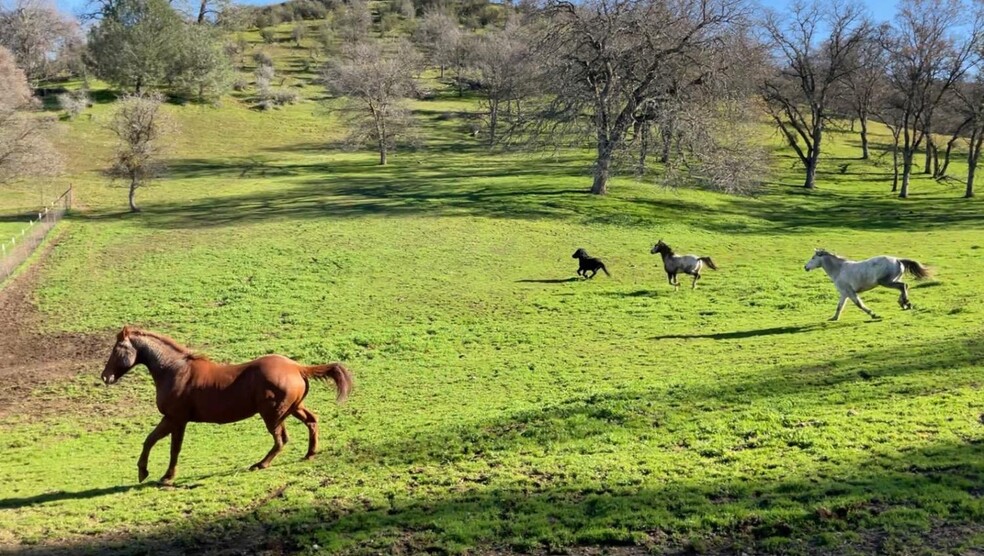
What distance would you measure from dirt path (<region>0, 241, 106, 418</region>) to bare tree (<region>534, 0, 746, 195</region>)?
2636 cm

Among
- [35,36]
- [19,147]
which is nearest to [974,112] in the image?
[19,147]

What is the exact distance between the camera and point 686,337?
1762cm

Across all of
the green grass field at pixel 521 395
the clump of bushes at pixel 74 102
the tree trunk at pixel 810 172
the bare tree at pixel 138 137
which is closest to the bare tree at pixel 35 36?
the clump of bushes at pixel 74 102

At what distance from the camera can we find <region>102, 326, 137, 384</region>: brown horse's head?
10445 mm

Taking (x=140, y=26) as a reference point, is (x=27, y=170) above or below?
below

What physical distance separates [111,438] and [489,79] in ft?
192

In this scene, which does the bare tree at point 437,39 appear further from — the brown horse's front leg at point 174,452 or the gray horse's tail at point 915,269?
the brown horse's front leg at point 174,452

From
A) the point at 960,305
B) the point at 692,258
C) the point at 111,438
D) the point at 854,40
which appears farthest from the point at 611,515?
the point at 854,40

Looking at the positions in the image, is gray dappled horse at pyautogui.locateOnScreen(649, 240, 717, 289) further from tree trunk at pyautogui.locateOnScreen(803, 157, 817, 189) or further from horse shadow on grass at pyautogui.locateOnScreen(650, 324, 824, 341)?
tree trunk at pyautogui.locateOnScreen(803, 157, 817, 189)

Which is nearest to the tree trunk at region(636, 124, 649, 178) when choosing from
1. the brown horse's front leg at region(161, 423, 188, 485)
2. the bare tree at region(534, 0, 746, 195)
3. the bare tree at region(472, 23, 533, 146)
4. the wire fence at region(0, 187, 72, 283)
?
the bare tree at region(534, 0, 746, 195)

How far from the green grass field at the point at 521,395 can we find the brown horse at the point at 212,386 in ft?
2.47

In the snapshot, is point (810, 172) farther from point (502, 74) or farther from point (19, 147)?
point (19, 147)

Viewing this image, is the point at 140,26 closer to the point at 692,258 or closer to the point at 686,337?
the point at 692,258

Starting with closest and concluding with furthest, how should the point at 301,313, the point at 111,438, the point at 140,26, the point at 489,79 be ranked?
the point at 111,438, the point at 301,313, the point at 489,79, the point at 140,26
